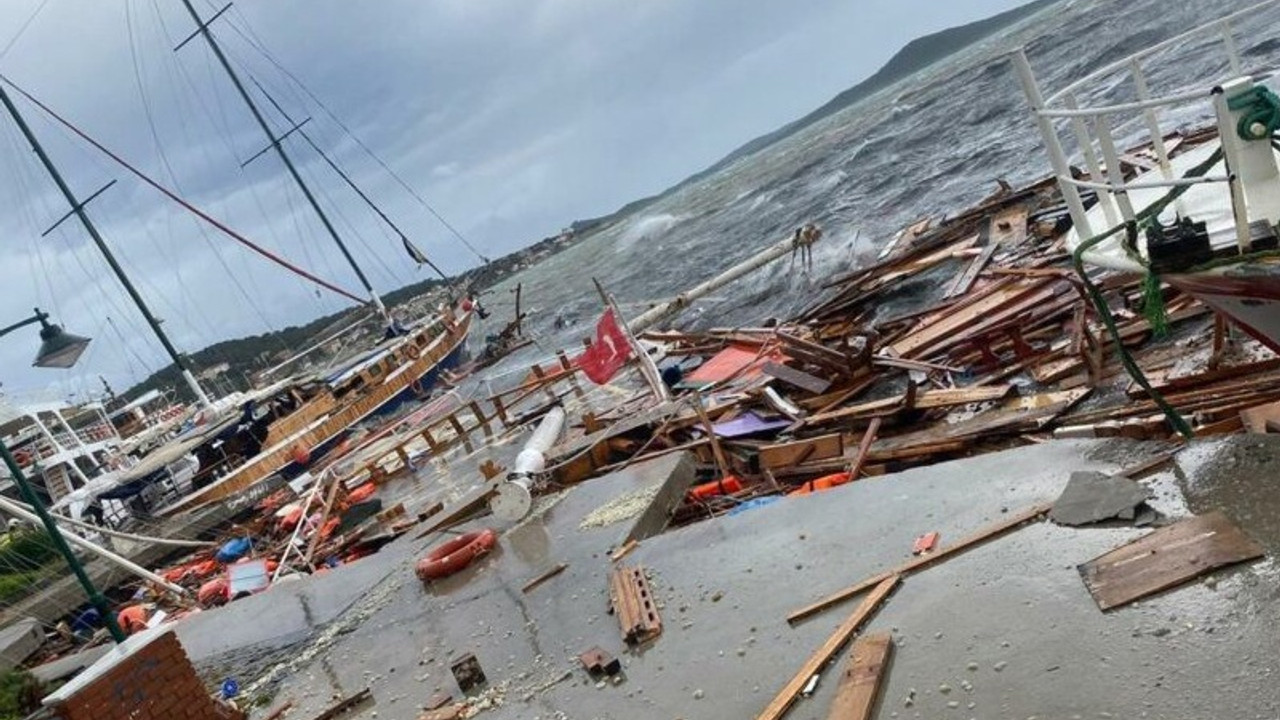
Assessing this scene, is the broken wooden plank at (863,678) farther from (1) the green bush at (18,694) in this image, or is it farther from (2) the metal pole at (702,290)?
(2) the metal pole at (702,290)

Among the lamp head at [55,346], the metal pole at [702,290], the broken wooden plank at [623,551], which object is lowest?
the broken wooden plank at [623,551]

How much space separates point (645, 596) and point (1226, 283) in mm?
4216

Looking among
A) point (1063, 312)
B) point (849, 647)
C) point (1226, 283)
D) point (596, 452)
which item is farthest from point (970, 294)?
point (849, 647)

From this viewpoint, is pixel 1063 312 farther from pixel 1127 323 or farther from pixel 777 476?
pixel 777 476

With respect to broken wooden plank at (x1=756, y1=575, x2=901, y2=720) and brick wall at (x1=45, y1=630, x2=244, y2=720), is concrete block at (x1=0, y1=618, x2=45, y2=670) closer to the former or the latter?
brick wall at (x1=45, y1=630, x2=244, y2=720)

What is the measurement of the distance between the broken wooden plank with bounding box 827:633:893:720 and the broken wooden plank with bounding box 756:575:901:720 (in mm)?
122

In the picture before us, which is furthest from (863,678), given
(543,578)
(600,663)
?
(543,578)

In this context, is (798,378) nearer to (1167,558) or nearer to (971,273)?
(971,273)

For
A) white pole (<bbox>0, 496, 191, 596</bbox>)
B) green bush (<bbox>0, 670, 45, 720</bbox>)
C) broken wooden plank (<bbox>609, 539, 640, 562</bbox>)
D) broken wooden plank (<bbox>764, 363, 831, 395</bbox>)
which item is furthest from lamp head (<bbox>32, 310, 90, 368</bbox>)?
broken wooden plank (<bbox>764, 363, 831, 395</bbox>)

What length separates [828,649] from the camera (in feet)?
15.3

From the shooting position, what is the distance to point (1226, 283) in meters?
5.04

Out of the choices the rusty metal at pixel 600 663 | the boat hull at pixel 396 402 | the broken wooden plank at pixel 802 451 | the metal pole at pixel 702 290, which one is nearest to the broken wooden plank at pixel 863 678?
the rusty metal at pixel 600 663

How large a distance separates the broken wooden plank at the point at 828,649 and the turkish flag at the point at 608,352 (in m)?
11.9

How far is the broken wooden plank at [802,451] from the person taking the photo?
29.4 feet
